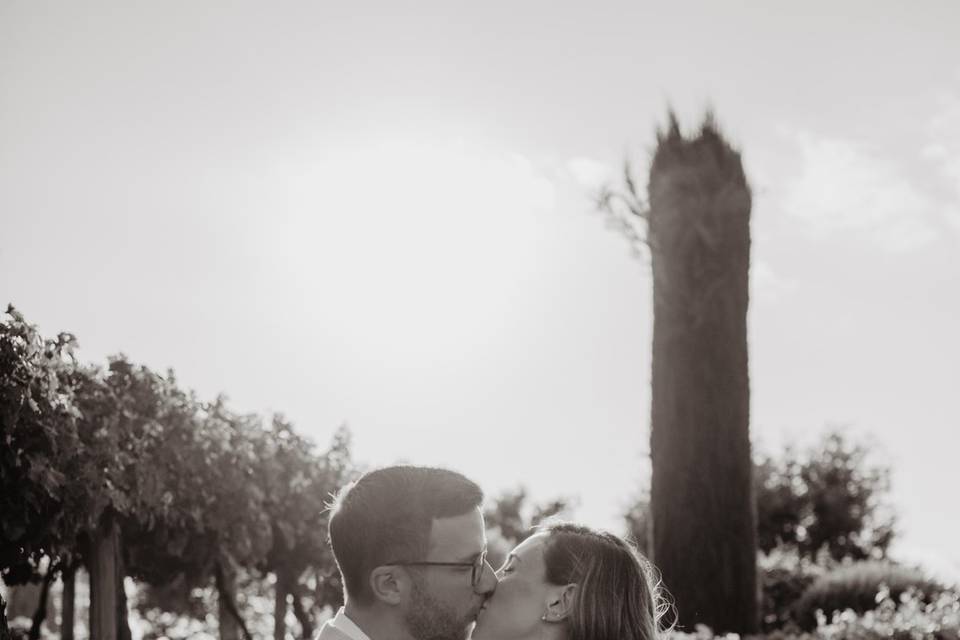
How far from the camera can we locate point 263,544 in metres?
11.2

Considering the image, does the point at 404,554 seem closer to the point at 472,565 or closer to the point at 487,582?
the point at 472,565

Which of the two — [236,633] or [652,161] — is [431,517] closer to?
[236,633]

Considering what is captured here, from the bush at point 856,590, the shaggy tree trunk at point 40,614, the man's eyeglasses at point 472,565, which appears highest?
the bush at point 856,590

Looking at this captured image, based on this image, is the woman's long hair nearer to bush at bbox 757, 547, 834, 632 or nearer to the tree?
the tree

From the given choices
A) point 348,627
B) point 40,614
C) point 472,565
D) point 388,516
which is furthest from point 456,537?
point 40,614

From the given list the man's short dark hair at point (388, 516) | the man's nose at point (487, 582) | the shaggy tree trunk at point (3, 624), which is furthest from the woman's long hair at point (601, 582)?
the shaggy tree trunk at point (3, 624)

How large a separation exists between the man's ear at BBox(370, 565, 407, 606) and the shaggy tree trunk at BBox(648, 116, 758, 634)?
421 inches

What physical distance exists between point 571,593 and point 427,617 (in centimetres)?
80

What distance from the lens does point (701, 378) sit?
15.0 meters

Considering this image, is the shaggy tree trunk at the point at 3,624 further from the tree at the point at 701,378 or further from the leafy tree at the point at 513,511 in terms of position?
the leafy tree at the point at 513,511

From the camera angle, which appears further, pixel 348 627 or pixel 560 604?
pixel 560 604

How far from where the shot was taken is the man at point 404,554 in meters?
4.05

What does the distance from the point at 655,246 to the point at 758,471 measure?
2197cm

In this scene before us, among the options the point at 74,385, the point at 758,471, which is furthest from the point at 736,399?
the point at 758,471
